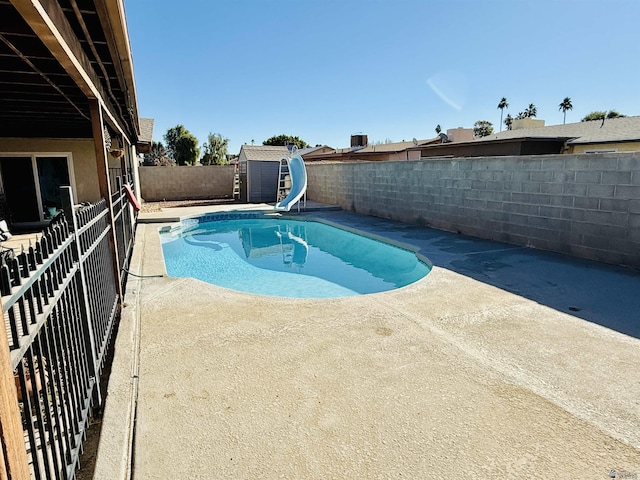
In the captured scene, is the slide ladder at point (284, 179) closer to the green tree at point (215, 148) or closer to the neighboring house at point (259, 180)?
the neighboring house at point (259, 180)

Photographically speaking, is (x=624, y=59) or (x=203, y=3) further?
(x=624, y=59)

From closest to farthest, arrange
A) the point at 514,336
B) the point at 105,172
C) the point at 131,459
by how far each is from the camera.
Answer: the point at 131,459 → the point at 514,336 → the point at 105,172

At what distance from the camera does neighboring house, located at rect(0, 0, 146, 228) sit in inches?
108

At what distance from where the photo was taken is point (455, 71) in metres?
20.3

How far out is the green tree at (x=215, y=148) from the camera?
4384 cm

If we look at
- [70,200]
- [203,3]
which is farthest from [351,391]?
[203,3]

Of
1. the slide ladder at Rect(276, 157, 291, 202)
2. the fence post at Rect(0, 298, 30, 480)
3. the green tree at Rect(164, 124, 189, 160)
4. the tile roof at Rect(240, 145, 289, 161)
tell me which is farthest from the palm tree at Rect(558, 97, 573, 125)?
the fence post at Rect(0, 298, 30, 480)

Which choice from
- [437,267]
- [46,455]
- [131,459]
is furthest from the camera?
[437,267]

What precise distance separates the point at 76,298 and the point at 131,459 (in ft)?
3.42

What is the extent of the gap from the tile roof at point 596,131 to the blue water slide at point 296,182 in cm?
881

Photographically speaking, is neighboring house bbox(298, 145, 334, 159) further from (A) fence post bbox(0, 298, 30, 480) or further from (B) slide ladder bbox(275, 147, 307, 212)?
(A) fence post bbox(0, 298, 30, 480)

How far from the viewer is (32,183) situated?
410 inches

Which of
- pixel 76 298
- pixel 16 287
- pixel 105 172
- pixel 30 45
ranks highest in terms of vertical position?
pixel 30 45

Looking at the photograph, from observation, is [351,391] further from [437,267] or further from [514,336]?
[437,267]
